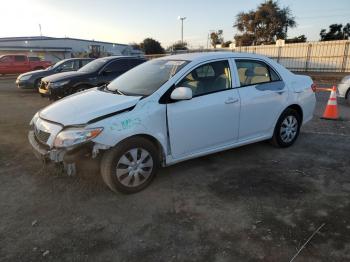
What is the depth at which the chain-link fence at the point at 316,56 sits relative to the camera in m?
22.8

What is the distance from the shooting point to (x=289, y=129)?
5547 millimetres

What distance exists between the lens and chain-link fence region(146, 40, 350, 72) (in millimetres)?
22812

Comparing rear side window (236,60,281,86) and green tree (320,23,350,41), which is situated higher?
green tree (320,23,350,41)

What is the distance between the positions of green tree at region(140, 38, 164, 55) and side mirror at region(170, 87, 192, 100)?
64282 millimetres

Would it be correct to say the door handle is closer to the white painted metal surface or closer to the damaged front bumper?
the white painted metal surface

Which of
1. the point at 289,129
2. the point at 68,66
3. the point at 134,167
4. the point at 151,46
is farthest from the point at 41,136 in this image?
the point at 151,46

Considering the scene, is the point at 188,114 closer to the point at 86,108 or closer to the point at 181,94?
the point at 181,94

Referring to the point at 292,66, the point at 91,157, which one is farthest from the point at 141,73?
the point at 292,66

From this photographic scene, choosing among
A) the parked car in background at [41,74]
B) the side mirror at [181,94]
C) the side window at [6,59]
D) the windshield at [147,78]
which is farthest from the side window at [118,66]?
the side window at [6,59]

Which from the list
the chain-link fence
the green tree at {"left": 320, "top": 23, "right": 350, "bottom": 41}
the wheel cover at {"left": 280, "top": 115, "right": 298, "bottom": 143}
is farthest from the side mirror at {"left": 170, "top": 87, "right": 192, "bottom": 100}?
the green tree at {"left": 320, "top": 23, "right": 350, "bottom": 41}

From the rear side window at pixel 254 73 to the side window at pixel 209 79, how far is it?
269 mm

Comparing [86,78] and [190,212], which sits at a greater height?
[86,78]

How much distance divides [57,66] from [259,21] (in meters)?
45.0

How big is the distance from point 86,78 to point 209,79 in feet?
20.0
